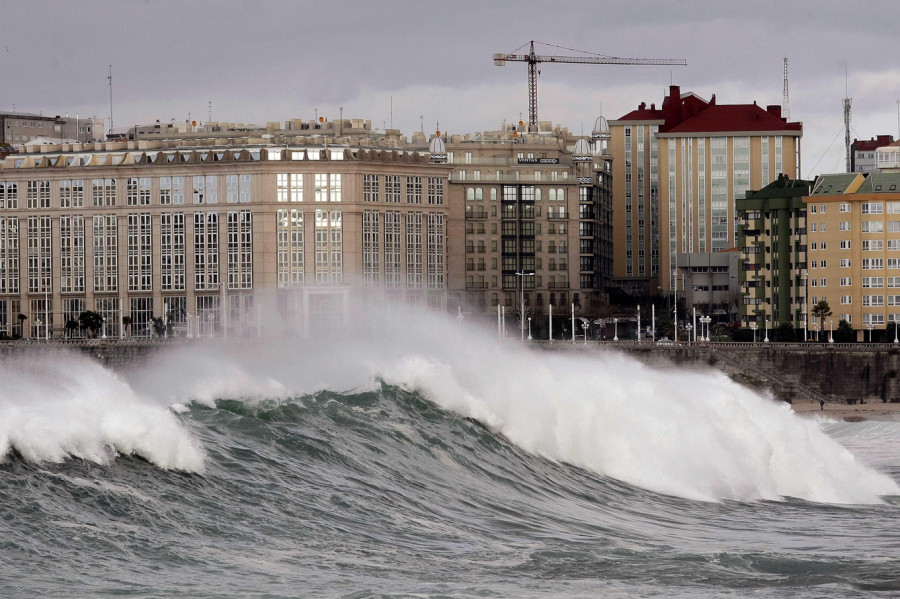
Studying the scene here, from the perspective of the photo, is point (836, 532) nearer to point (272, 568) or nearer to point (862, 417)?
point (272, 568)

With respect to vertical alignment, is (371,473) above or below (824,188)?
below

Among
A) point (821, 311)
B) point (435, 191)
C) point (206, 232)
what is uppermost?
point (435, 191)

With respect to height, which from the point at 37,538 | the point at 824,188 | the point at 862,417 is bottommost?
the point at 862,417

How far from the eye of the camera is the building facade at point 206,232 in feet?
584

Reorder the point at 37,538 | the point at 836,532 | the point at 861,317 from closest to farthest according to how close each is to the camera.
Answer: the point at 37,538 → the point at 836,532 → the point at 861,317

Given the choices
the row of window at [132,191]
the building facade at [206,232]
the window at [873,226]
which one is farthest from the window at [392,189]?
the window at [873,226]

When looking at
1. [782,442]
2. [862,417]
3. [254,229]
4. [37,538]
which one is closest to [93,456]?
[37,538]

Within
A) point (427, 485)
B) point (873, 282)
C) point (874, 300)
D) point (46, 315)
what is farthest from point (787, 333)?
point (427, 485)

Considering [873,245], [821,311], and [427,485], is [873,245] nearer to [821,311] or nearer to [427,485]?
[821,311]

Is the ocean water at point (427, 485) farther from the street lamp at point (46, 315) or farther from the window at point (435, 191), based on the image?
the window at point (435, 191)

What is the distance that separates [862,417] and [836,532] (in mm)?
78886

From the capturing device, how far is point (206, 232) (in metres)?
180

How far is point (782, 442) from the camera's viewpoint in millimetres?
54250

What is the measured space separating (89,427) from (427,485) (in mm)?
10709
